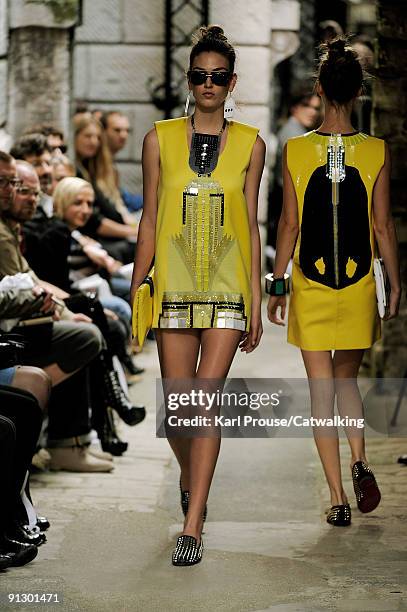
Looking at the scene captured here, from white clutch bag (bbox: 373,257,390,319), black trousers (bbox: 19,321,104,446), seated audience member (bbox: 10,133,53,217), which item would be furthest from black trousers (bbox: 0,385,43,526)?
seated audience member (bbox: 10,133,53,217)

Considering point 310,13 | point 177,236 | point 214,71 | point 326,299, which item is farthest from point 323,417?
point 310,13

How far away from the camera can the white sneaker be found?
7688mm

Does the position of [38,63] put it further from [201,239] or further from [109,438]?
[201,239]

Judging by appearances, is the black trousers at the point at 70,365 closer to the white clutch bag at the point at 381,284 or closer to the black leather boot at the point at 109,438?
the black leather boot at the point at 109,438

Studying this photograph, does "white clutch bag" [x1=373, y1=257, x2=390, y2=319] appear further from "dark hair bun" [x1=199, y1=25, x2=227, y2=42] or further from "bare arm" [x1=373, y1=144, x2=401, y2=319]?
"dark hair bun" [x1=199, y1=25, x2=227, y2=42]

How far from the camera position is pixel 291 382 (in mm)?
10219

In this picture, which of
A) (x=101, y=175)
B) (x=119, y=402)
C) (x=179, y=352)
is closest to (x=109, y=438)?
(x=119, y=402)

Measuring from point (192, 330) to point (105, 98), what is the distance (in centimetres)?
850

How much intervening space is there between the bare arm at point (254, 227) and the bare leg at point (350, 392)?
0.59 metres

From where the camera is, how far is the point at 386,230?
21.1 ft

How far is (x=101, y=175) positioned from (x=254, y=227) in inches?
218

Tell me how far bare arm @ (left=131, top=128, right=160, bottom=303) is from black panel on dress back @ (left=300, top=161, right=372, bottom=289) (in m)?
0.69

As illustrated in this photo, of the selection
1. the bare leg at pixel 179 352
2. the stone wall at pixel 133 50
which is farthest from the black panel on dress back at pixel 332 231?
the stone wall at pixel 133 50

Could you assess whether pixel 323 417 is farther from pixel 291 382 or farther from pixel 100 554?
pixel 291 382
